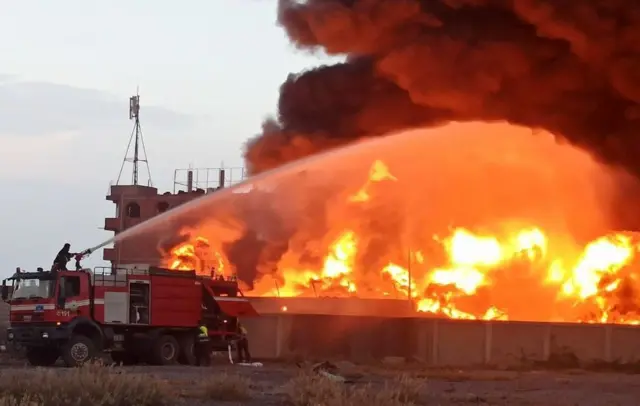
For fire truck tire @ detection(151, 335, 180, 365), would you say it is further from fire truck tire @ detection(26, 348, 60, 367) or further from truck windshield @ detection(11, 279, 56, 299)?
truck windshield @ detection(11, 279, 56, 299)

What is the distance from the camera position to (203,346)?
29.0 m

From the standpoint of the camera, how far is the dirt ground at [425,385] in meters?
17.1

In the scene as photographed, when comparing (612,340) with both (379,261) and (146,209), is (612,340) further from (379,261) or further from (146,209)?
(146,209)

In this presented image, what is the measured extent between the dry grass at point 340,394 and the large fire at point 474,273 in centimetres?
1848

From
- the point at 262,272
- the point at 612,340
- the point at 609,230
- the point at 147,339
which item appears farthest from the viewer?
the point at 262,272

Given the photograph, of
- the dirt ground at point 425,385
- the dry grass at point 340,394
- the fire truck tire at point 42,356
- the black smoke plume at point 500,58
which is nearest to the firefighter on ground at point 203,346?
the dirt ground at point 425,385

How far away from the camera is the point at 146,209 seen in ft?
203

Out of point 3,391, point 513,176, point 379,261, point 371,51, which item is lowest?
point 3,391

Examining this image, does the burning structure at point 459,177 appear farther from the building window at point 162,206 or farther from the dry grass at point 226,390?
the building window at point 162,206

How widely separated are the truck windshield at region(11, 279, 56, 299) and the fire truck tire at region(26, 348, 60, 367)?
1614mm

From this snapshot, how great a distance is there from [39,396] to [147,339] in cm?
1331

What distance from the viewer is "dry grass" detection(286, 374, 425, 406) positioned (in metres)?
14.8

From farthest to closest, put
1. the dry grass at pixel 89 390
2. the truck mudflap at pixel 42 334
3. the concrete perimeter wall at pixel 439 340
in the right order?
1. the concrete perimeter wall at pixel 439 340
2. the truck mudflap at pixel 42 334
3. the dry grass at pixel 89 390

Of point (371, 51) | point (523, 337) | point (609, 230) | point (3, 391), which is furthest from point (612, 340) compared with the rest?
point (3, 391)
